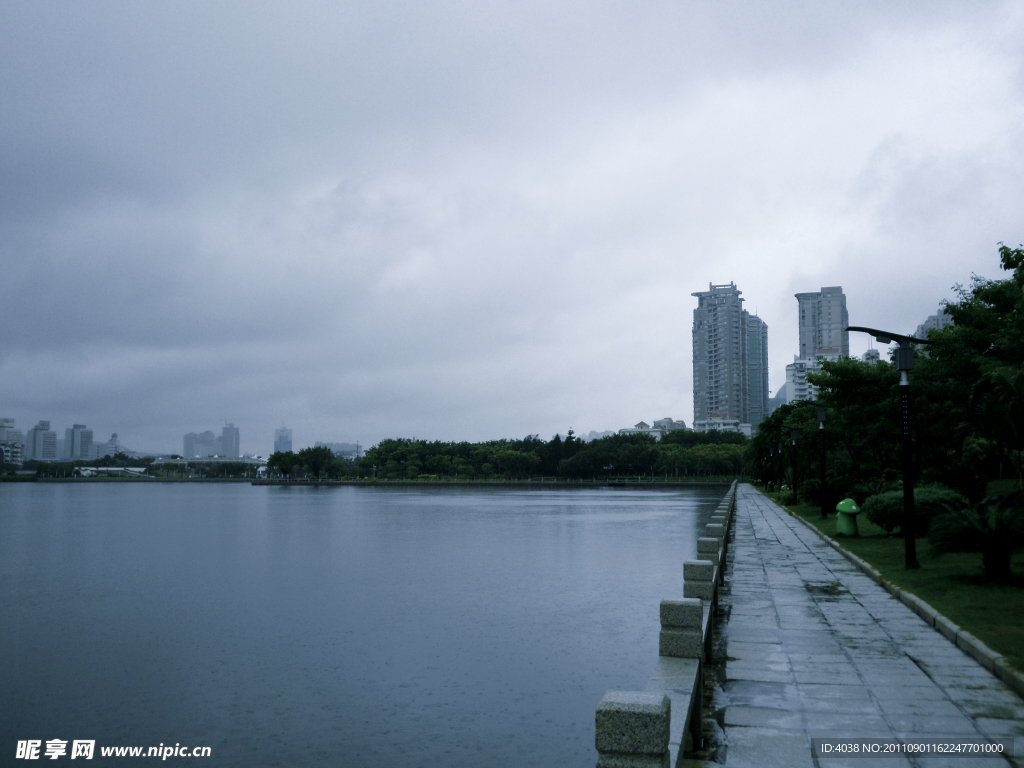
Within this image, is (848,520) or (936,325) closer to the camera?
(848,520)

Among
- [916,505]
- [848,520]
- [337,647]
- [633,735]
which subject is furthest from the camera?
[848,520]

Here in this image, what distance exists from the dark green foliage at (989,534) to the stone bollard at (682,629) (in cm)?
707

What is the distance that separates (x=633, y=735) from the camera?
14.3 ft

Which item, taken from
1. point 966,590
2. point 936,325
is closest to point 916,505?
point 966,590

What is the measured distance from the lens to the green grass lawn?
891 centimetres

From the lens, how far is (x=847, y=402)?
25.7 meters

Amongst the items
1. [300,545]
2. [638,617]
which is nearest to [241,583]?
[300,545]

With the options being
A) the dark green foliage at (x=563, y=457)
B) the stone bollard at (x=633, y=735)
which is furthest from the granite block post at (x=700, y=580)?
the dark green foliage at (x=563, y=457)

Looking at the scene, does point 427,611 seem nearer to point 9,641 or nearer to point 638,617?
point 638,617

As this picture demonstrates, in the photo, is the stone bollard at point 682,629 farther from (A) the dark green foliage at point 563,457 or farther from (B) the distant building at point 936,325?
(A) the dark green foliage at point 563,457

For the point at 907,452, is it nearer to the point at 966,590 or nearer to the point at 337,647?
the point at 966,590

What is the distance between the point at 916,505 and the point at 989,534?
4.76 meters

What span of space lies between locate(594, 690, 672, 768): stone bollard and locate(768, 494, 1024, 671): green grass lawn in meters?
5.15

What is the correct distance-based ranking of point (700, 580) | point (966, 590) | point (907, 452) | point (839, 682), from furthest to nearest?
point (907, 452)
point (966, 590)
point (700, 580)
point (839, 682)
